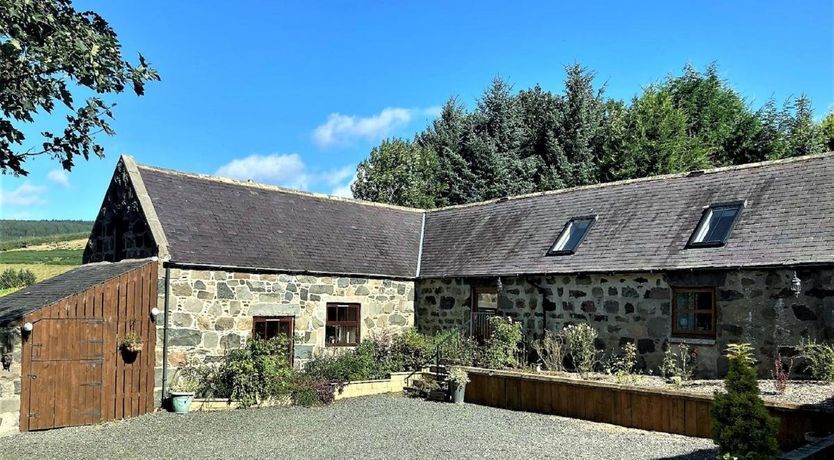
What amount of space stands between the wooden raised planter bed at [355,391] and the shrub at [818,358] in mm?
8820

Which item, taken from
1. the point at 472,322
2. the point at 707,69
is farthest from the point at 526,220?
the point at 707,69

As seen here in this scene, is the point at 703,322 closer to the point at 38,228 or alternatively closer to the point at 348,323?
the point at 348,323

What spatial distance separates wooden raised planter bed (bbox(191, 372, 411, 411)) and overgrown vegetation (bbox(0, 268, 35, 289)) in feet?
70.6

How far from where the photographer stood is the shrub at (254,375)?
13992 mm

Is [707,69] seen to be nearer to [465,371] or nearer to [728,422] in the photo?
[465,371]

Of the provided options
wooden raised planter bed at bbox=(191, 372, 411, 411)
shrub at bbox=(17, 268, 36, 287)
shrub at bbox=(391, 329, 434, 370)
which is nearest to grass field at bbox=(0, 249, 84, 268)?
shrub at bbox=(17, 268, 36, 287)

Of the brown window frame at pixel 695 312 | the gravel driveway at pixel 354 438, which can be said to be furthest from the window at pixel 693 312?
the gravel driveway at pixel 354 438

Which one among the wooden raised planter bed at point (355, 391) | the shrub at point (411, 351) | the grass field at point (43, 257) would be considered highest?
the grass field at point (43, 257)

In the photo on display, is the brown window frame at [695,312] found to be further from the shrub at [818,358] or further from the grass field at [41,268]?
the grass field at [41,268]

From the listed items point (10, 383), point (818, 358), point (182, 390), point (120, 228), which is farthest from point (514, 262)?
point (10, 383)

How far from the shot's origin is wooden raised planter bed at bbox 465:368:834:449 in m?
9.23

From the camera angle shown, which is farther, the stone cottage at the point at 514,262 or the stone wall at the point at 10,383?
the stone cottage at the point at 514,262

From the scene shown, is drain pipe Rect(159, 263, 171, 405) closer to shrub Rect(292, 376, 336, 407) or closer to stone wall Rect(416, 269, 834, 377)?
shrub Rect(292, 376, 336, 407)

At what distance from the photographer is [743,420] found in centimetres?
730
